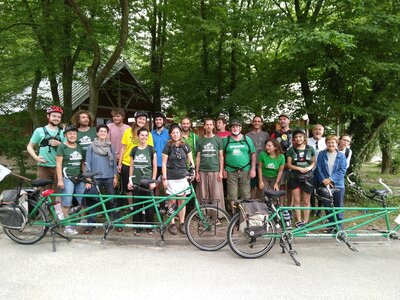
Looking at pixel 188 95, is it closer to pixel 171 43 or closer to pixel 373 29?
pixel 171 43

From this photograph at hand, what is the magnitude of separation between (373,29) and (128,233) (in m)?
5.91

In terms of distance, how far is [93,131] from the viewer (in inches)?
235

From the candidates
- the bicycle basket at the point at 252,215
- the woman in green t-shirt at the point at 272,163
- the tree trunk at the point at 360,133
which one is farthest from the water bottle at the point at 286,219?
the tree trunk at the point at 360,133

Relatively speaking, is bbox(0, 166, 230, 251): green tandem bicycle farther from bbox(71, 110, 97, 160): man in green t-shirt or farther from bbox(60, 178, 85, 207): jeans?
bbox(71, 110, 97, 160): man in green t-shirt

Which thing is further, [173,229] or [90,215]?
[173,229]

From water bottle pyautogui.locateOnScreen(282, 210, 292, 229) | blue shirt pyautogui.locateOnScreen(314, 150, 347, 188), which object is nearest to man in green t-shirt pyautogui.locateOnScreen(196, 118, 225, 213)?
water bottle pyautogui.locateOnScreen(282, 210, 292, 229)

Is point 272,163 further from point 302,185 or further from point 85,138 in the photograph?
point 85,138

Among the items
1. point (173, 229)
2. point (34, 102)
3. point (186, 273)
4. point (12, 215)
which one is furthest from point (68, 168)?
point (34, 102)

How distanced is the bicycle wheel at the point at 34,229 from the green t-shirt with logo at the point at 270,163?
3.81 meters

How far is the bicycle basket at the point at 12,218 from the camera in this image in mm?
→ 5133

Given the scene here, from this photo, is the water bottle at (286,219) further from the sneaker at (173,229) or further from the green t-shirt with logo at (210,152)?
the sneaker at (173,229)

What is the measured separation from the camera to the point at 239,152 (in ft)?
20.1

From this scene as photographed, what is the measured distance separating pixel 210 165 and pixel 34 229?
10.3 feet

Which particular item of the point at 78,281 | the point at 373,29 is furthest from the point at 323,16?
the point at 78,281
